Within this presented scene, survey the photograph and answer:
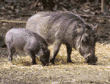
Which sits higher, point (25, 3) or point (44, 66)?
point (25, 3)

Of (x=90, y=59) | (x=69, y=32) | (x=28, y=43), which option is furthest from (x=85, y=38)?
(x=28, y=43)

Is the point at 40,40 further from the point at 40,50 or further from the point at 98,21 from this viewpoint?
the point at 98,21

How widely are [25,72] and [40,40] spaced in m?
0.95

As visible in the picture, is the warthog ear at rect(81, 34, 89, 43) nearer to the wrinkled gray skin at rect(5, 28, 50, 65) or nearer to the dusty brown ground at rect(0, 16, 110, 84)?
the dusty brown ground at rect(0, 16, 110, 84)

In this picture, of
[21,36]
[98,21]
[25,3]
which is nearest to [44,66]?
[21,36]

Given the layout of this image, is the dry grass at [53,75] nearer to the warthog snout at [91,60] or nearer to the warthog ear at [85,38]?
the warthog snout at [91,60]

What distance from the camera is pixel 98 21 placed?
8672 millimetres

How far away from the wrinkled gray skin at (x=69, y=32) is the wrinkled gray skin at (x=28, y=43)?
0.44 meters

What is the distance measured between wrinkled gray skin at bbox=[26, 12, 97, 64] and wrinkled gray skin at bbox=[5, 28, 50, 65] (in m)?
0.44

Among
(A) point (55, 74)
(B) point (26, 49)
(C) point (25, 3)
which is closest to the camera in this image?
(A) point (55, 74)

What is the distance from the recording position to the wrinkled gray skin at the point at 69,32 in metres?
4.57

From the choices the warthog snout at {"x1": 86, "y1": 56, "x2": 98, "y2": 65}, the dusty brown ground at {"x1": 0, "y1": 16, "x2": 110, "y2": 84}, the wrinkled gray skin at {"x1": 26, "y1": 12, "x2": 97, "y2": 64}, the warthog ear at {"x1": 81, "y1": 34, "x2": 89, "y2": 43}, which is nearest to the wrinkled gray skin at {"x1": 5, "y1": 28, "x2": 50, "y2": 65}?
the dusty brown ground at {"x1": 0, "y1": 16, "x2": 110, "y2": 84}

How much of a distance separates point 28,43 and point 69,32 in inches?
40.3

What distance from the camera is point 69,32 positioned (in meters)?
4.70
